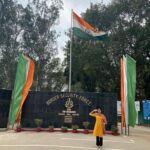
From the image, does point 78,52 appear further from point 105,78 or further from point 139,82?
point 139,82

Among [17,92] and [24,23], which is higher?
[24,23]

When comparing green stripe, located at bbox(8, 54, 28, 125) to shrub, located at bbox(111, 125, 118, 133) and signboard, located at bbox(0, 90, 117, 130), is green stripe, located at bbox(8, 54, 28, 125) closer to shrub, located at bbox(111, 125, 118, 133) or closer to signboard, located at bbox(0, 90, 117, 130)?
signboard, located at bbox(0, 90, 117, 130)

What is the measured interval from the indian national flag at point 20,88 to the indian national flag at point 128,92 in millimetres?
5141

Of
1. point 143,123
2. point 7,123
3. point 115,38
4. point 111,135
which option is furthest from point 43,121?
point 115,38

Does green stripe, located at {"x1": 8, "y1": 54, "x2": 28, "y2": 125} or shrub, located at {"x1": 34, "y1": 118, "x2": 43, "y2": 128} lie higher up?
green stripe, located at {"x1": 8, "y1": 54, "x2": 28, "y2": 125}

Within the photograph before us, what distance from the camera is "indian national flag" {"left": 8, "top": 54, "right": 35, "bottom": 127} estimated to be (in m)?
20.0

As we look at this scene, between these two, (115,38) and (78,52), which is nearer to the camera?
(115,38)

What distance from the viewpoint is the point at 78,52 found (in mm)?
45125

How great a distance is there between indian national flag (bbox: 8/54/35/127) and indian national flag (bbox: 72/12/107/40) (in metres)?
4.81

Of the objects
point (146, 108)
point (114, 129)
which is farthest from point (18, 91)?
point (146, 108)

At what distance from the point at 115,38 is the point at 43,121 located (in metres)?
23.1

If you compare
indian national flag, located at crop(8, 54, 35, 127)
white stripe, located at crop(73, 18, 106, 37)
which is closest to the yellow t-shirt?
indian national flag, located at crop(8, 54, 35, 127)

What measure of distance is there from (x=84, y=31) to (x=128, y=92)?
20.3ft

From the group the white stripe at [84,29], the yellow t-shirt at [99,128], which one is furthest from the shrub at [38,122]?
the yellow t-shirt at [99,128]
